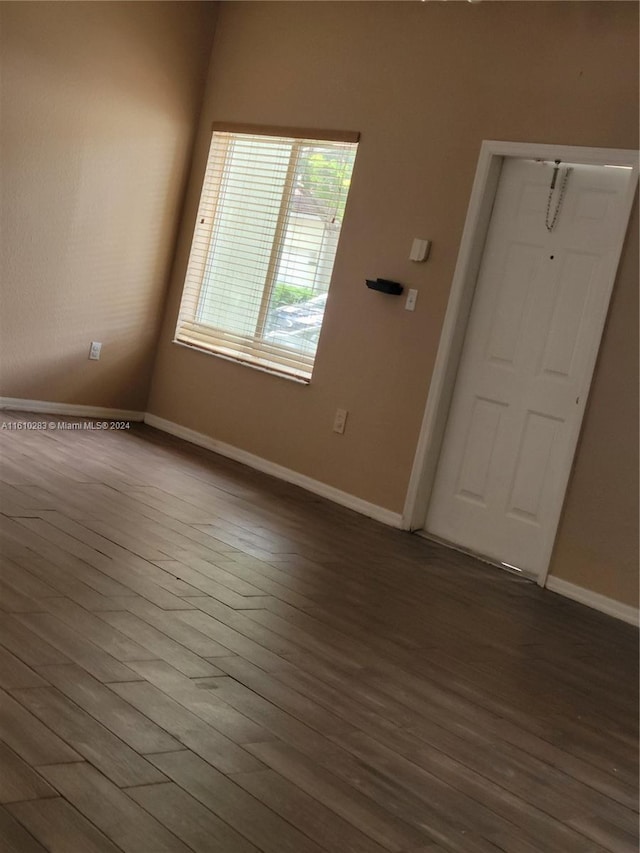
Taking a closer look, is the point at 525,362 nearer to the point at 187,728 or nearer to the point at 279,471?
the point at 279,471

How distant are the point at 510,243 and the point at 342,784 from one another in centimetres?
335

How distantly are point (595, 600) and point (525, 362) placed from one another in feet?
3.89

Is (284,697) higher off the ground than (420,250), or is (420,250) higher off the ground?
(420,250)

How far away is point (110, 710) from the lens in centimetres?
242

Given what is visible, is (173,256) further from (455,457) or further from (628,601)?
(628,601)

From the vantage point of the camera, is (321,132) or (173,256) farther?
(173,256)

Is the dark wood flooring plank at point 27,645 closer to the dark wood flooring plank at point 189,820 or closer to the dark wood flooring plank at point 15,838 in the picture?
the dark wood flooring plank at point 189,820

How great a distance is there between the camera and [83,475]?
4910mm

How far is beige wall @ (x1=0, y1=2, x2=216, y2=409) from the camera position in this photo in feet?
19.3

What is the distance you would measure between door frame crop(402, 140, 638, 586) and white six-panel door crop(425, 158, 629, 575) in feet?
0.13

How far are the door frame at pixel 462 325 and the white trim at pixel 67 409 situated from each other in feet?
7.59

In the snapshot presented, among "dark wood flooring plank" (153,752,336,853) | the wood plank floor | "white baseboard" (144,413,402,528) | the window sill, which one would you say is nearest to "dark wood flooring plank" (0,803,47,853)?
the wood plank floor

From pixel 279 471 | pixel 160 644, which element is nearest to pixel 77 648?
pixel 160 644

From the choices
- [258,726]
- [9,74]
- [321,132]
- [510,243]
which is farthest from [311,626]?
[9,74]
